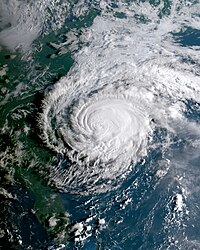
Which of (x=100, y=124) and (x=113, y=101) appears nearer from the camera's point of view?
(x=100, y=124)

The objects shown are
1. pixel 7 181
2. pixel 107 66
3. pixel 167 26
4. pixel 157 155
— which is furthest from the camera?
pixel 167 26

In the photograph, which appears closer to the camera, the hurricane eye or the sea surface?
the sea surface

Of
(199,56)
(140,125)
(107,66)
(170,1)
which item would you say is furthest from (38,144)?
(170,1)

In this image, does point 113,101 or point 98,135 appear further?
point 113,101

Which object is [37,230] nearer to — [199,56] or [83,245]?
[83,245]

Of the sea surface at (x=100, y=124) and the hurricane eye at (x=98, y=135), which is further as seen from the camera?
the hurricane eye at (x=98, y=135)

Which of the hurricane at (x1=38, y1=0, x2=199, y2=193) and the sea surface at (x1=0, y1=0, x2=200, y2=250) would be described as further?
the hurricane at (x1=38, y1=0, x2=199, y2=193)

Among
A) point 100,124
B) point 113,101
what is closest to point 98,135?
point 100,124

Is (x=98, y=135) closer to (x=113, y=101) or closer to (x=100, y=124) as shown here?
(x=100, y=124)
